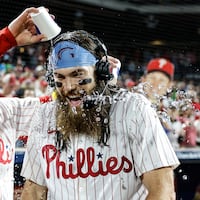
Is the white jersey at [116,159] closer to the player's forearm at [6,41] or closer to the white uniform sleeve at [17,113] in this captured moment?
the white uniform sleeve at [17,113]

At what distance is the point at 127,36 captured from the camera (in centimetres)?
1009

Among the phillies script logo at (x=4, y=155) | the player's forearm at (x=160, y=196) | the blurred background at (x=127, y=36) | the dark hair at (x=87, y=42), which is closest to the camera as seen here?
the player's forearm at (x=160, y=196)

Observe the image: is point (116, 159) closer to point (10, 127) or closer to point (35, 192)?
point (35, 192)

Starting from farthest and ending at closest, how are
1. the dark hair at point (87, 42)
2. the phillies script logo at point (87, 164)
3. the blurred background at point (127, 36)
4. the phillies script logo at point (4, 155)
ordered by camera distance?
the blurred background at point (127, 36) < the phillies script logo at point (4, 155) < the dark hair at point (87, 42) < the phillies script logo at point (87, 164)

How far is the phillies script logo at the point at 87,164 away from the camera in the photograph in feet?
6.33

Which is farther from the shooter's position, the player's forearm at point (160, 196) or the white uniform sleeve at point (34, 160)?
the white uniform sleeve at point (34, 160)

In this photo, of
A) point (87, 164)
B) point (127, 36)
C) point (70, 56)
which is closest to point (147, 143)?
point (87, 164)

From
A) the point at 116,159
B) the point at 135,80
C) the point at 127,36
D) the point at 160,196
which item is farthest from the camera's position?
the point at 127,36

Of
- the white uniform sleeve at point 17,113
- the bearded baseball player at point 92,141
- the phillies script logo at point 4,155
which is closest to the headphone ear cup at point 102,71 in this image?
the bearded baseball player at point 92,141

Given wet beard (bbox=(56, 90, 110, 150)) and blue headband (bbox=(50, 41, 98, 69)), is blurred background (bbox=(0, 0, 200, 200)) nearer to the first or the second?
blue headband (bbox=(50, 41, 98, 69))

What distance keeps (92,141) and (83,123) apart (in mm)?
71

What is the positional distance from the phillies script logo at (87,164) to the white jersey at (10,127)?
0.52 m

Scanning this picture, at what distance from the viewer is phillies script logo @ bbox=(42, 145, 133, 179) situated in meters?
1.93

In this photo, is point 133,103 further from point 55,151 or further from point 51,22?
point 51,22
